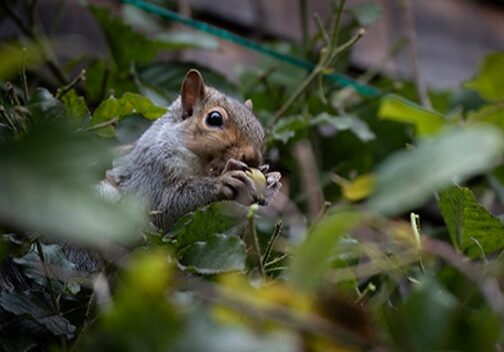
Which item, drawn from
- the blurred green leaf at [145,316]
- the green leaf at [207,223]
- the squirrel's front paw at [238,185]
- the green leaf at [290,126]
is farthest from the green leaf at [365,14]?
the blurred green leaf at [145,316]

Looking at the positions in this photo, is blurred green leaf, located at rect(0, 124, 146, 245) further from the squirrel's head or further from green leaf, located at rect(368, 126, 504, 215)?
the squirrel's head

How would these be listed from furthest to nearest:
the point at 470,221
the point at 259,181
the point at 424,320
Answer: the point at 259,181, the point at 470,221, the point at 424,320

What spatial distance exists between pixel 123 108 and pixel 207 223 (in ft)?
1.03

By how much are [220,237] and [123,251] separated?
106 mm

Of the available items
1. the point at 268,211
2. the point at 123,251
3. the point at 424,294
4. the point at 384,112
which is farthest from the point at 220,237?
the point at 384,112

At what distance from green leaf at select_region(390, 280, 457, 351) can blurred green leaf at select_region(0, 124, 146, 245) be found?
0.20m

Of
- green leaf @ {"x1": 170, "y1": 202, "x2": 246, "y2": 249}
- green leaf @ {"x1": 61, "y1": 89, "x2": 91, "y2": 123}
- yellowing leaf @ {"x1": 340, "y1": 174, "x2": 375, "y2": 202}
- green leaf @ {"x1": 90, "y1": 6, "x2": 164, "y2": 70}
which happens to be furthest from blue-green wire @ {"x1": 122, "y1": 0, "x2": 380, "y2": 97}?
green leaf @ {"x1": 170, "y1": 202, "x2": 246, "y2": 249}

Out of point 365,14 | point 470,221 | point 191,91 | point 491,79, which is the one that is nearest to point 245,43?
point 191,91

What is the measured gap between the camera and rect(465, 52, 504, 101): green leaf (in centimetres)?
175

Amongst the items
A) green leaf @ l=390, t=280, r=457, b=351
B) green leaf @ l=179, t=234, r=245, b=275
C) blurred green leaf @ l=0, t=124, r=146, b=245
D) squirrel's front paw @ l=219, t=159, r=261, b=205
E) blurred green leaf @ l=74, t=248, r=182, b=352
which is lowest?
squirrel's front paw @ l=219, t=159, r=261, b=205

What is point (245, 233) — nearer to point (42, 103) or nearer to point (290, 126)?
point (42, 103)

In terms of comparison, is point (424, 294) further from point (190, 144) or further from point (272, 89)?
point (272, 89)

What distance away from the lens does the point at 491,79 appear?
5.87 ft

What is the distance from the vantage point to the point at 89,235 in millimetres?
517
